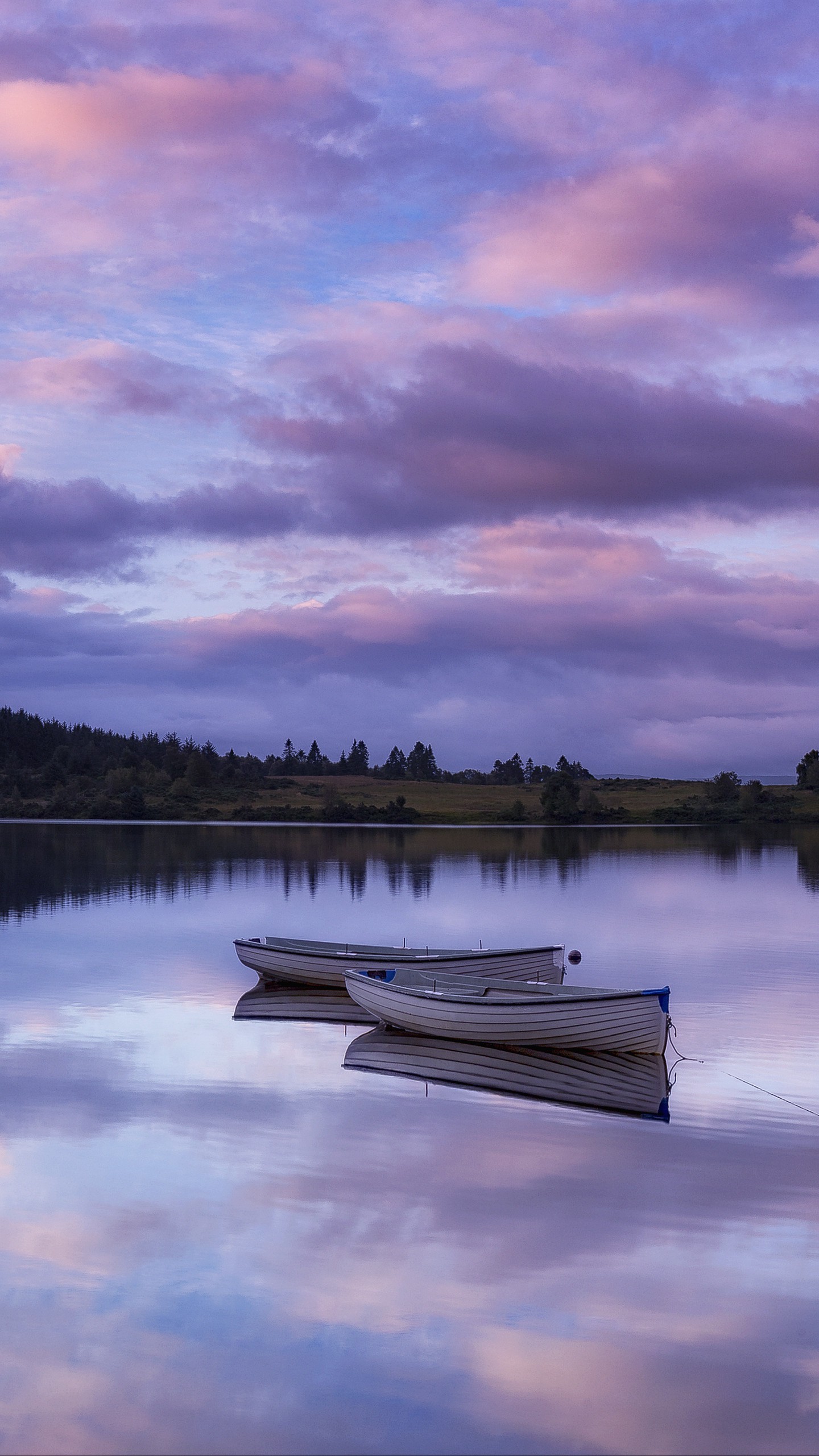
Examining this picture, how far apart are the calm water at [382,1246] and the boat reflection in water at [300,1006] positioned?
0.57m

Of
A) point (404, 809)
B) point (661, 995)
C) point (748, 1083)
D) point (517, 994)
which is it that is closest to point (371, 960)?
point (517, 994)

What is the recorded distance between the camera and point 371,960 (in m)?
28.8

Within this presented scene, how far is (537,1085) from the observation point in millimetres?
20484

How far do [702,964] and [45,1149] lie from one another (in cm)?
2347

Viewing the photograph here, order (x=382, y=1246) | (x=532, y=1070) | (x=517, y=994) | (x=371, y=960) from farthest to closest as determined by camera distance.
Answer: (x=371, y=960)
(x=517, y=994)
(x=532, y=1070)
(x=382, y=1246)

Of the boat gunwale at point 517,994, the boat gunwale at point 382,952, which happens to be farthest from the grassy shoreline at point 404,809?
the boat gunwale at point 517,994

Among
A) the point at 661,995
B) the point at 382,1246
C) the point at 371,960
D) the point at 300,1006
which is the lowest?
the point at 300,1006

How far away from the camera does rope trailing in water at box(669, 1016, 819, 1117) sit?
18.2 metres

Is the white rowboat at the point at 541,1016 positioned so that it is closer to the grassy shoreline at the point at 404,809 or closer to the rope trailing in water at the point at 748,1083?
the rope trailing in water at the point at 748,1083

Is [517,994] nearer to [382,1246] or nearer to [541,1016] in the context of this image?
[541,1016]

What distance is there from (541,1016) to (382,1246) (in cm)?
1047

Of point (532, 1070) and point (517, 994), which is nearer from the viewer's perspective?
point (532, 1070)

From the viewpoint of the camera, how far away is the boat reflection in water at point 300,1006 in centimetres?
2730

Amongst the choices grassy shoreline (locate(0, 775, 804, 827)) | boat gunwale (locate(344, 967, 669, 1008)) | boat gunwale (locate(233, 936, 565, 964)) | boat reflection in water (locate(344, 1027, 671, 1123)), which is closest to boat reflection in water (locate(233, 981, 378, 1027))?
boat gunwale (locate(233, 936, 565, 964))
